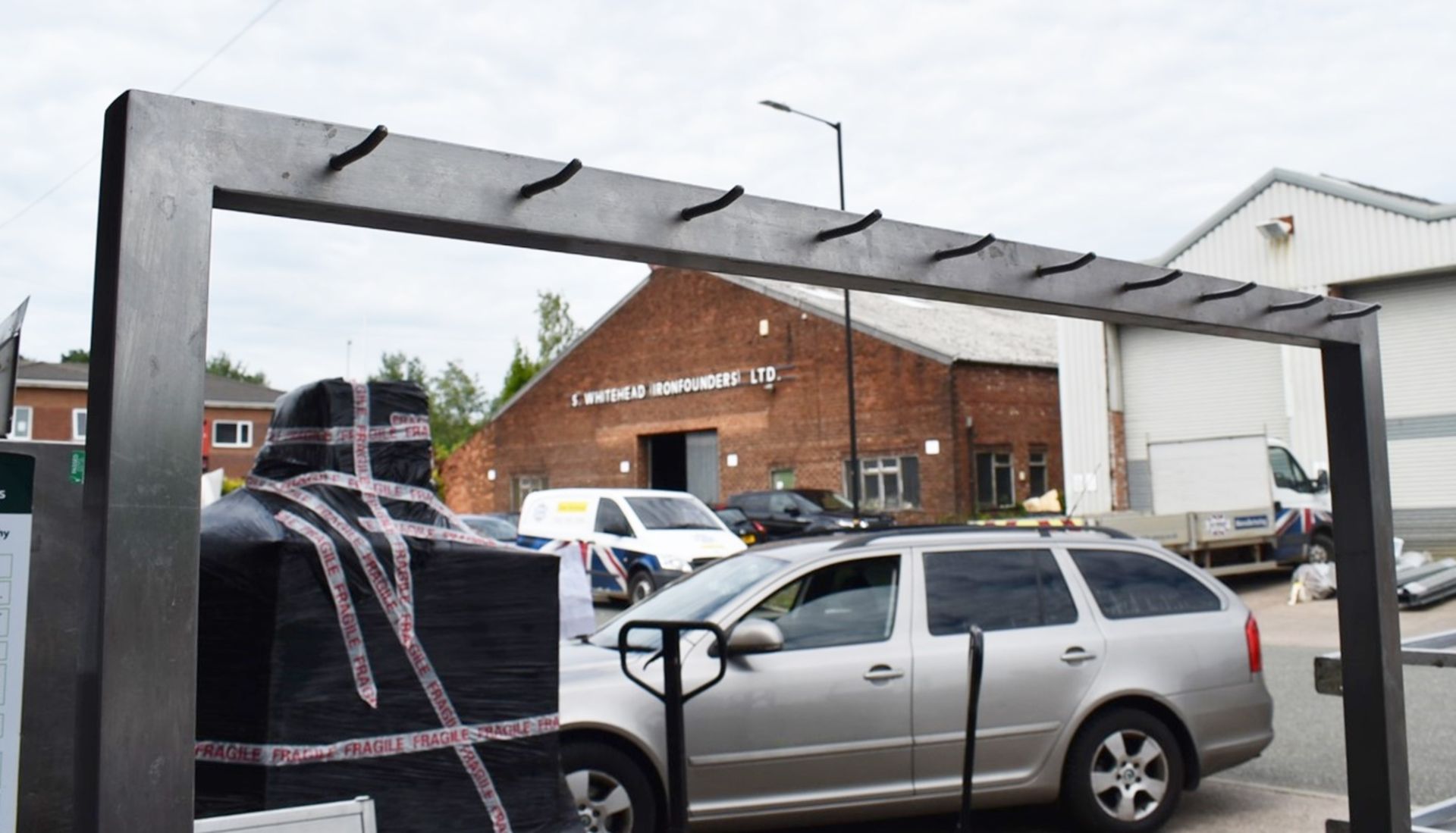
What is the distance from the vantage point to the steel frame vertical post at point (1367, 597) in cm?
372

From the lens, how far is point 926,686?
6.41 m

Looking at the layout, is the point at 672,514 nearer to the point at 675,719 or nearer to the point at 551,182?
the point at 675,719

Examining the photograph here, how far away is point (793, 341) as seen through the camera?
3691cm

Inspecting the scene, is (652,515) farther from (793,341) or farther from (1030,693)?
(793,341)

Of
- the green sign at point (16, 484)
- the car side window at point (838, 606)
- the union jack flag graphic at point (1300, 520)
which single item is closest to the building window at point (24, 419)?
the union jack flag graphic at point (1300, 520)

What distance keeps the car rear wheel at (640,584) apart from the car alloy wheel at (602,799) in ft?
44.1

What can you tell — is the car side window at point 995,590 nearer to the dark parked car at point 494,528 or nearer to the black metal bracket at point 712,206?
the black metal bracket at point 712,206

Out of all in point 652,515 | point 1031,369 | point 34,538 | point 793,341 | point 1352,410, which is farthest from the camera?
point 793,341

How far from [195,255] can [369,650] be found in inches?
87.5

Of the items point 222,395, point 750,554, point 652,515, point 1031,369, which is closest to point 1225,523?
point 652,515

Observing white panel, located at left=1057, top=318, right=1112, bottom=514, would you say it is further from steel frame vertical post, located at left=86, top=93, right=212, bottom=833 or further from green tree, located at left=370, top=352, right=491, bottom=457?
green tree, located at left=370, top=352, right=491, bottom=457

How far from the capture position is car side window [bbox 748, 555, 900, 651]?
6.45m

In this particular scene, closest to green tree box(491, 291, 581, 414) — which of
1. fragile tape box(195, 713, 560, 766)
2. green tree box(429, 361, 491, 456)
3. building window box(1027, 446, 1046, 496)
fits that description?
green tree box(429, 361, 491, 456)

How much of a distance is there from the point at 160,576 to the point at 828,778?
4805mm
